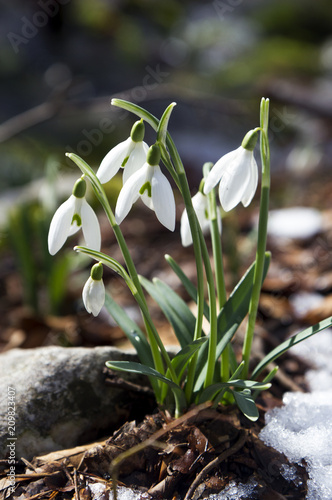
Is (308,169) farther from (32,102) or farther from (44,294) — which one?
(32,102)

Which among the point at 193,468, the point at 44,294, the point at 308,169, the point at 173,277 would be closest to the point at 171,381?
the point at 193,468

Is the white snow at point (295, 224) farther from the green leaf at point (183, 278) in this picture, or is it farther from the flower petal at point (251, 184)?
the flower petal at point (251, 184)

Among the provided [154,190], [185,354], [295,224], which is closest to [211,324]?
[185,354]

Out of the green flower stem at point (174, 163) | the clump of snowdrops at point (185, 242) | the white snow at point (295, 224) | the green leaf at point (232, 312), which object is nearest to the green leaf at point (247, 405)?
the clump of snowdrops at point (185, 242)

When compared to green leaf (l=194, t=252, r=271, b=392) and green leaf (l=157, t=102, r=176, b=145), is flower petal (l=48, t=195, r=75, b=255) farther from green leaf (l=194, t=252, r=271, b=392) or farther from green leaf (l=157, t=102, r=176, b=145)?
green leaf (l=194, t=252, r=271, b=392)

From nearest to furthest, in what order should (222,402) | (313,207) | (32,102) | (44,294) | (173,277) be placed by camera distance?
(222,402), (173,277), (44,294), (313,207), (32,102)

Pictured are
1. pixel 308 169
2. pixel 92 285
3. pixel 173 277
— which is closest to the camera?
pixel 92 285

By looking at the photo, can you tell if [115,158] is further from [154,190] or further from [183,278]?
[183,278]
